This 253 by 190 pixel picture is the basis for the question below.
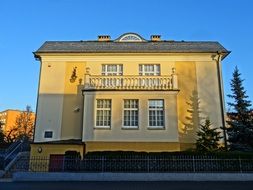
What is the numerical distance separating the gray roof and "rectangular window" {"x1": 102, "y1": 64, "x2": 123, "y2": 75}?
130cm

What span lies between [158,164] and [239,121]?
25.7 feet

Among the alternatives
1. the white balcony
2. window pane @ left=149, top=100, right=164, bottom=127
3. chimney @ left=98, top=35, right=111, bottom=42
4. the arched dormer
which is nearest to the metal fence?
window pane @ left=149, top=100, right=164, bottom=127

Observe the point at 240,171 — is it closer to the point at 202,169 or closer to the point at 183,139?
the point at 202,169

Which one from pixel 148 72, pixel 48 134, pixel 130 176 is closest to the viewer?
pixel 130 176

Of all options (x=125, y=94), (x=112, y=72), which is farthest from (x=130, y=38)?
(x=125, y=94)

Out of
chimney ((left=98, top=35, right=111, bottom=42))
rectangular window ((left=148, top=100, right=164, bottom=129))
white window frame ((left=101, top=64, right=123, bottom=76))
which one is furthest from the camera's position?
chimney ((left=98, top=35, right=111, bottom=42))

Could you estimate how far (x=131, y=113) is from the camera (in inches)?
860

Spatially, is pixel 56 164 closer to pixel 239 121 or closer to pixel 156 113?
pixel 156 113

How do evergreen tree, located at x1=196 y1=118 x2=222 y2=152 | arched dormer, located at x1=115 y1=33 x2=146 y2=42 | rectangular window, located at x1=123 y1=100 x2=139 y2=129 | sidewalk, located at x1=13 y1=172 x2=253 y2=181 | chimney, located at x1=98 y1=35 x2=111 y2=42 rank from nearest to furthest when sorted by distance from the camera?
sidewalk, located at x1=13 y1=172 x2=253 y2=181, evergreen tree, located at x1=196 y1=118 x2=222 y2=152, rectangular window, located at x1=123 y1=100 x2=139 y2=129, arched dormer, located at x1=115 y1=33 x2=146 y2=42, chimney, located at x1=98 y1=35 x2=111 y2=42

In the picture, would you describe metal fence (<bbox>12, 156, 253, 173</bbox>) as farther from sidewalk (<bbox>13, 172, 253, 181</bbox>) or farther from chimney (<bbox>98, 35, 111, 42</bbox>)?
chimney (<bbox>98, 35, 111, 42</bbox>)

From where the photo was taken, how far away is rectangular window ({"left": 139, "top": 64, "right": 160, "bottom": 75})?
82.2ft

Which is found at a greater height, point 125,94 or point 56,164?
point 125,94

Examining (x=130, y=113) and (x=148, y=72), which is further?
(x=148, y=72)

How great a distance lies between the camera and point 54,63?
25.4 metres
